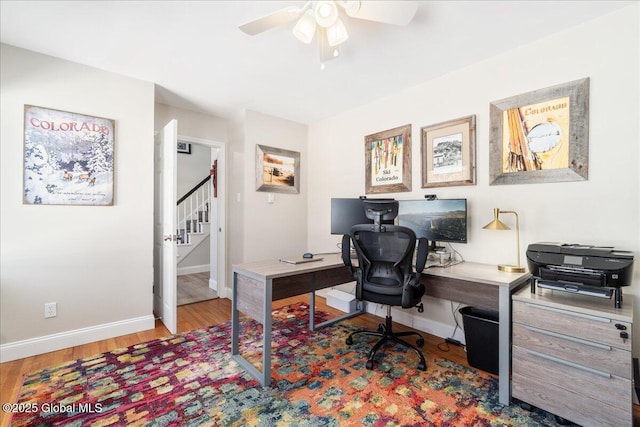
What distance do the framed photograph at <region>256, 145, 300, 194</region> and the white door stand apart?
1.13 meters

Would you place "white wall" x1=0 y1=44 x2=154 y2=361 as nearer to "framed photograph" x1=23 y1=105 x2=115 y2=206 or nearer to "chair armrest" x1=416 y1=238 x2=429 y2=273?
"framed photograph" x1=23 y1=105 x2=115 y2=206

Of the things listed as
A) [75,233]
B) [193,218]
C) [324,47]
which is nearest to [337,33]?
[324,47]

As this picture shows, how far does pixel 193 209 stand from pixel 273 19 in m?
4.81

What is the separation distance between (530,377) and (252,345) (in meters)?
2.07

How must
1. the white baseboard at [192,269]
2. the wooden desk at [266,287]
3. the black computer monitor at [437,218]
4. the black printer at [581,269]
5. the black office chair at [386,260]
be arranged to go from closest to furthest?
the black printer at [581,269], the wooden desk at [266,287], the black office chair at [386,260], the black computer monitor at [437,218], the white baseboard at [192,269]

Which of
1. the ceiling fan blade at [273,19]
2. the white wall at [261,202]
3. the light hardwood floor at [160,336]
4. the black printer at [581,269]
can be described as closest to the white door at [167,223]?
the light hardwood floor at [160,336]

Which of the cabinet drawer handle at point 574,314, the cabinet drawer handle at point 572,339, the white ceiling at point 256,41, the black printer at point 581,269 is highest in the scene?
the white ceiling at point 256,41

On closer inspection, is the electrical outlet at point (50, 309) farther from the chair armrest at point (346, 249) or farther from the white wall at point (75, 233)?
the chair armrest at point (346, 249)

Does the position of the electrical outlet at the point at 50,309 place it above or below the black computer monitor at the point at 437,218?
below

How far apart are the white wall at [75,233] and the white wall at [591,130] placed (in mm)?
2755

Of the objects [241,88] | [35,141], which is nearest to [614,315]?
[241,88]

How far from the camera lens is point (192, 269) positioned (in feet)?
18.0

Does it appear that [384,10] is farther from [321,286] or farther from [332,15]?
[321,286]

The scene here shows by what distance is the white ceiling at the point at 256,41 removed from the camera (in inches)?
71.7
